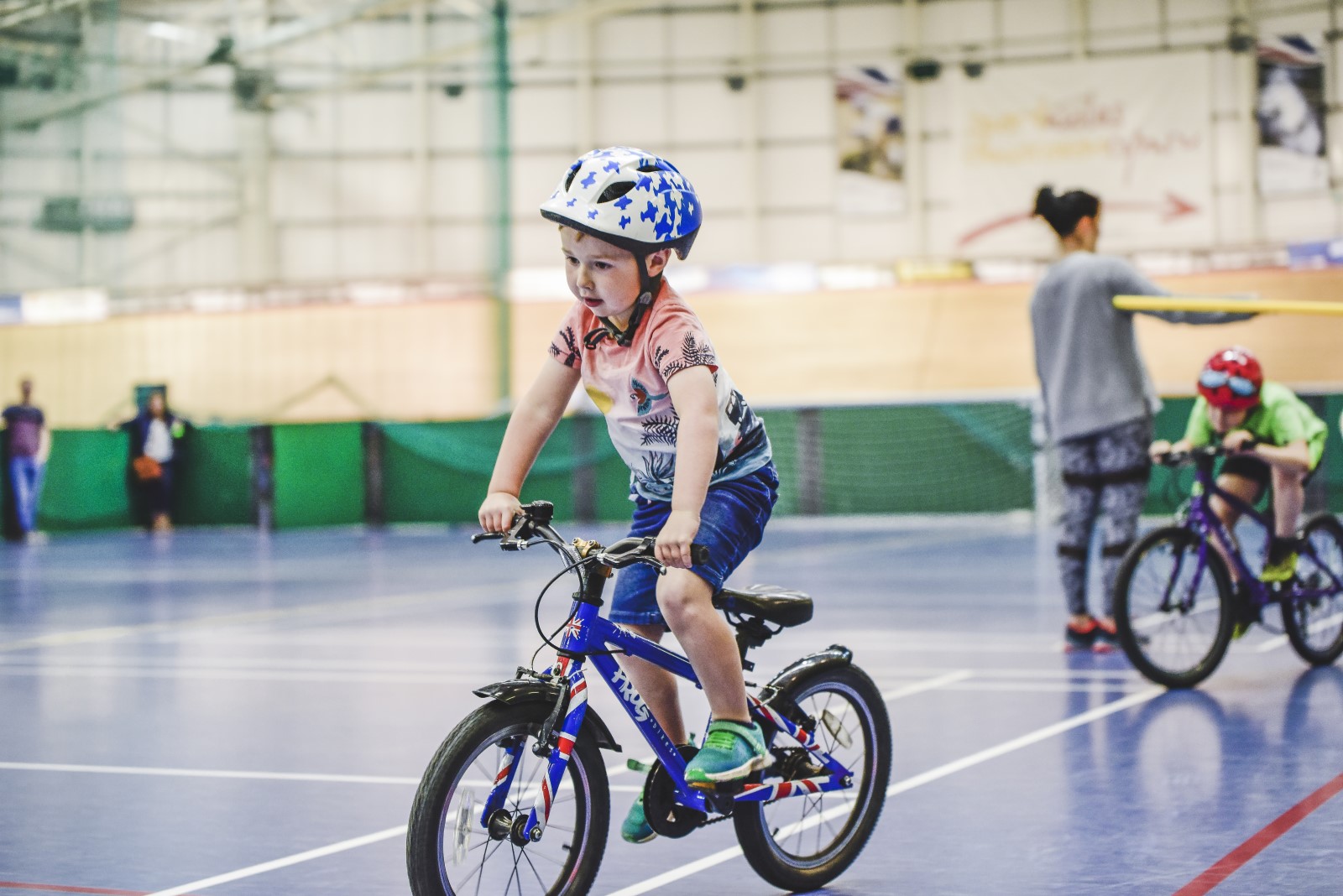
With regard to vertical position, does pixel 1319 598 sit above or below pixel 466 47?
below

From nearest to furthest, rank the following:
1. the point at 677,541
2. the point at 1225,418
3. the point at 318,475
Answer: the point at 677,541
the point at 1225,418
the point at 318,475

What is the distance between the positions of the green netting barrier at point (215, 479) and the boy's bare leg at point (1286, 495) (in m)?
15.7

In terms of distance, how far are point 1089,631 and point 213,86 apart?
2556 cm

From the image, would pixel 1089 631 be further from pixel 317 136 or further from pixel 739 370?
pixel 317 136

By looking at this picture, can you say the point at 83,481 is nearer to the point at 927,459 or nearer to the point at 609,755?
the point at 927,459

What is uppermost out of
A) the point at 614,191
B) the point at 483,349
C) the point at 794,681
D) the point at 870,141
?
the point at 870,141

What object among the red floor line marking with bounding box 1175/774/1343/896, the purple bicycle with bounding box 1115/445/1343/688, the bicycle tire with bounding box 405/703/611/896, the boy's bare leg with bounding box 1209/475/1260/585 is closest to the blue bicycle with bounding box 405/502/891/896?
the bicycle tire with bounding box 405/703/611/896

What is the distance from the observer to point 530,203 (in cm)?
3344

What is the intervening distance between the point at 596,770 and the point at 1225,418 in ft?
14.7

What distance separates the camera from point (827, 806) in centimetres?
422

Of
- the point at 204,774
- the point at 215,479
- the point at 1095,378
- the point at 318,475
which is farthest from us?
the point at 215,479

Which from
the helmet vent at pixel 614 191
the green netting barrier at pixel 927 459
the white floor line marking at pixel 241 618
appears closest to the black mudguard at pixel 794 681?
the helmet vent at pixel 614 191

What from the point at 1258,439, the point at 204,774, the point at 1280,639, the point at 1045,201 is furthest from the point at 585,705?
the point at 1280,639

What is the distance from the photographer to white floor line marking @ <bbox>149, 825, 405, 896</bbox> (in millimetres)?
3951
